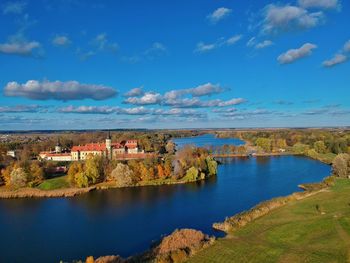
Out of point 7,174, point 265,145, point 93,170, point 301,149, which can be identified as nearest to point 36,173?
point 7,174

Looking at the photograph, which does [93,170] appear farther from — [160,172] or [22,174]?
[160,172]

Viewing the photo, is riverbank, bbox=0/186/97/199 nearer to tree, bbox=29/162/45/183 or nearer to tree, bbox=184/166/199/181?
tree, bbox=29/162/45/183

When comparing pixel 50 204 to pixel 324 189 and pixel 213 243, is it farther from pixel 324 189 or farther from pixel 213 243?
pixel 324 189

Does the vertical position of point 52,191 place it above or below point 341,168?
below

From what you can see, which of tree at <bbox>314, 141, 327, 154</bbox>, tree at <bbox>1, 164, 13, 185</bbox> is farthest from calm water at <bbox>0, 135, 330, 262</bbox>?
tree at <bbox>314, 141, 327, 154</bbox>

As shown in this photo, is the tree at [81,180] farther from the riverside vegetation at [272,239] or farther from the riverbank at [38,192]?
the riverside vegetation at [272,239]

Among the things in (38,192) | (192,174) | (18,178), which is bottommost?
(38,192)

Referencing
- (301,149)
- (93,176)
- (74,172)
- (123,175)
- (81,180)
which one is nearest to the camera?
(81,180)
